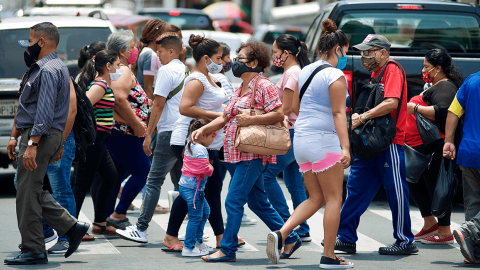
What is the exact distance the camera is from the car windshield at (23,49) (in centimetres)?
870

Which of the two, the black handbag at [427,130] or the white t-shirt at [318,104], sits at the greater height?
the white t-shirt at [318,104]

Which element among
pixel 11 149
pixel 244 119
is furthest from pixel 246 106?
pixel 11 149

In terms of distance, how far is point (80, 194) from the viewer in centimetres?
642

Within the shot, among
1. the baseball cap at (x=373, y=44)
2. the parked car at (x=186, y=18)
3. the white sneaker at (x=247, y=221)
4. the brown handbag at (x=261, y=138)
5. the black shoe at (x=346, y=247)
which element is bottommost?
the white sneaker at (x=247, y=221)

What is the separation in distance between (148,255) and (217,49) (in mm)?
1892

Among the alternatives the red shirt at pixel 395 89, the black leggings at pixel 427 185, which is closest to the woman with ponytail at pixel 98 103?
the red shirt at pixel 395 89

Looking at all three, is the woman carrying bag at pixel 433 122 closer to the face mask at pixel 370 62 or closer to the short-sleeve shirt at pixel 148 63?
the face mask at pixel 370 62

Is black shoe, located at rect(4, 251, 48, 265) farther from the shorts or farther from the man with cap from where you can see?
the man with cap

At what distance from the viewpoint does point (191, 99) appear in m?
5.78

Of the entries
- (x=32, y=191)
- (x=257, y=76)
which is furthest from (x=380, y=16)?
(x=32, y=191)

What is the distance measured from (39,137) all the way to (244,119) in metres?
1.61

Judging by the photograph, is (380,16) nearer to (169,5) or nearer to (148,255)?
(148,255)

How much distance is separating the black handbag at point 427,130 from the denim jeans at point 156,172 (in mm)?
2386

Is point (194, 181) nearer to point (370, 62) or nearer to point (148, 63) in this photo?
point (370, 62)
